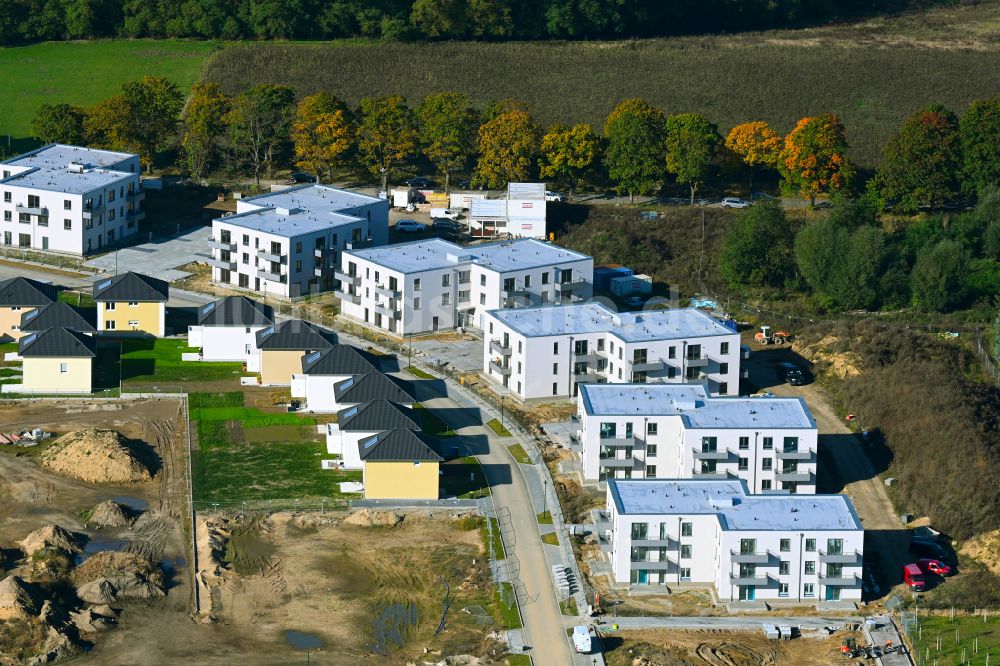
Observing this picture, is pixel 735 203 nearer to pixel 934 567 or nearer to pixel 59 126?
pixel 934 567

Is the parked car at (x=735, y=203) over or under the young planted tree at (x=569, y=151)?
under

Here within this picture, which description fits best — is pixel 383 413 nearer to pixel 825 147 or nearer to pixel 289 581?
pixel 289 581

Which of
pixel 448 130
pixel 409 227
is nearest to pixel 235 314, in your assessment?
pixel 409 227

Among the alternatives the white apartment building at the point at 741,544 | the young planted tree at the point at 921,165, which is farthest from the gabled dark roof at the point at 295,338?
the young planted tree at the point at 921,165

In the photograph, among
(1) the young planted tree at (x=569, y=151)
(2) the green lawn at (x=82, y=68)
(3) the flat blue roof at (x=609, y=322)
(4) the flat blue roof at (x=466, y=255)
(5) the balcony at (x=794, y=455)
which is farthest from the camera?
(2) the green lawn at (x=82, y=68)

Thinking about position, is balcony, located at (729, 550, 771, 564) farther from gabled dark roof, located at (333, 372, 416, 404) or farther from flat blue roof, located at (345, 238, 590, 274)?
flat blue roof, located at (345, 238, 590, 274)

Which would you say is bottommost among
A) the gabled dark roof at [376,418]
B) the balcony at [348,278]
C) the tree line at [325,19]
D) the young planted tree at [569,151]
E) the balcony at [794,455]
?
the balcony at [794,455]

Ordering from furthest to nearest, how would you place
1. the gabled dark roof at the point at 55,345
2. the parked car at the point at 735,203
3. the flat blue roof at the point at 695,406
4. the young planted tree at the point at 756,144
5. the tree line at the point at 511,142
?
the young planted tree at the point at 756,144
the parked car at the point at 735,203
the tree line at the point at 511,142
the gabled dark roof at the point at 55,345
the flat blue roof at the point at 695,406

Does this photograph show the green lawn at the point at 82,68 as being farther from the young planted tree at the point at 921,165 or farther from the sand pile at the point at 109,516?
the sand pile at the point at 109,516
